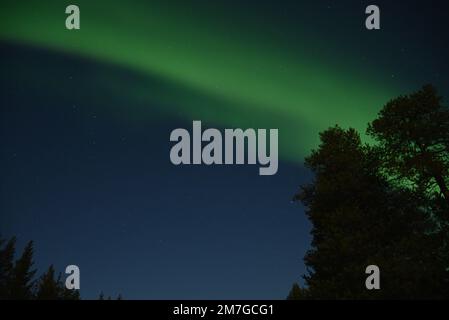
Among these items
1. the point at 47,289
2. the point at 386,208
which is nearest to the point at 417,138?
the point at 386,208

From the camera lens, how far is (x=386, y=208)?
66.1ft

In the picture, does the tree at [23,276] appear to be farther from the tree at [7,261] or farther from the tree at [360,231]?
the tree at [360,231]

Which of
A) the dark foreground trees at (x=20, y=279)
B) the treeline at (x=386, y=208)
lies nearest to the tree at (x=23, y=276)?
the dark foreground trees at (x=20, y=279)

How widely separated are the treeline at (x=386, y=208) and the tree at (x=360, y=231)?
4cm

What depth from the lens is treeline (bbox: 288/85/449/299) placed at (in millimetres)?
17719

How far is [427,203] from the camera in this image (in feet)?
64.6

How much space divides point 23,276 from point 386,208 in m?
38.2

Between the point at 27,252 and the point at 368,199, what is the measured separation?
38.0m

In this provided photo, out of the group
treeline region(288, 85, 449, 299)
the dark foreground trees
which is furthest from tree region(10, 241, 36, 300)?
treeline region(288, 85, 449, 299)

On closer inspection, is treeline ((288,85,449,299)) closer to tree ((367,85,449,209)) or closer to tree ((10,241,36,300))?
tree ((367,85,449,209))

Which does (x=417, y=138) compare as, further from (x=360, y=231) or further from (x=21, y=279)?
(x=21, y=279)

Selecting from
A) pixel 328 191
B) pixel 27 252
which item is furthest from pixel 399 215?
pixel 27 252

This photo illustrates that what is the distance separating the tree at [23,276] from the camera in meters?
43.8

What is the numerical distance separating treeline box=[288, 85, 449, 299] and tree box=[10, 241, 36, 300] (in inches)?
1352
